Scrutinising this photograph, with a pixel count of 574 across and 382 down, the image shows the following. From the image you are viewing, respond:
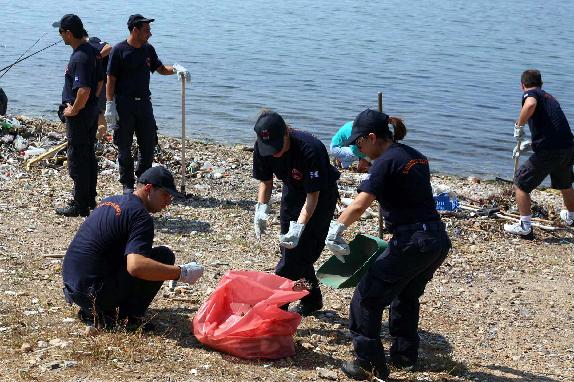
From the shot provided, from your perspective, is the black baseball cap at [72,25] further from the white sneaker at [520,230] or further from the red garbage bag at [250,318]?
the white sneaker at [520,230]

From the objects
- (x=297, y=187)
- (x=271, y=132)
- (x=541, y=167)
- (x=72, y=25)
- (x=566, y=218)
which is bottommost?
(x=566, y=218)

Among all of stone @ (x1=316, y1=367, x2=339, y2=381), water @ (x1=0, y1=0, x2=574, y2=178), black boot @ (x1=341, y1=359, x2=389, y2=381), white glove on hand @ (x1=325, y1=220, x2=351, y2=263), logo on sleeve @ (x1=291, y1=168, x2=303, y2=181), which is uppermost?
logo on sleeve @ (x1=291, y1=168, x2=303, y2=181)

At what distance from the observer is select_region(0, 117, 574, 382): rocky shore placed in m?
6.20

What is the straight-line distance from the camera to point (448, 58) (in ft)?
94.7

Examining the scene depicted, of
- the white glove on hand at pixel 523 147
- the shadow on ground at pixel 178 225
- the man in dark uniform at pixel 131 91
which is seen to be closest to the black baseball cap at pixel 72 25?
the man in dark uniform at pixel 131 91

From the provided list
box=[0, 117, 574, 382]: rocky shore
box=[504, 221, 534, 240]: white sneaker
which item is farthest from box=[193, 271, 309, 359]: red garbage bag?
box=[504, 221, 534, 240]: white sneaker

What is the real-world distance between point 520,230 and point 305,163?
452cm

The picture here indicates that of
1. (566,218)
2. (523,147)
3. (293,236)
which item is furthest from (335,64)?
(293,236)

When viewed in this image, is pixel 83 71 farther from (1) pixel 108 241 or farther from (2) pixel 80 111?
(1) pixel 108 241

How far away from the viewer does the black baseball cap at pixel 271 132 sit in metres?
6.46

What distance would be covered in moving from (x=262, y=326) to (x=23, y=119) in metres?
10.1

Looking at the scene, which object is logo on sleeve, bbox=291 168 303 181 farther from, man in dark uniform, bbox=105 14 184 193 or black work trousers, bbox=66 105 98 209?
man in dark uniform, bbox=105 14 184 193

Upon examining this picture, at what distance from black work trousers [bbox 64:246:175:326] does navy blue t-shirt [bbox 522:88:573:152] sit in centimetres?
540

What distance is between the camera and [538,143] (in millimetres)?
10547
